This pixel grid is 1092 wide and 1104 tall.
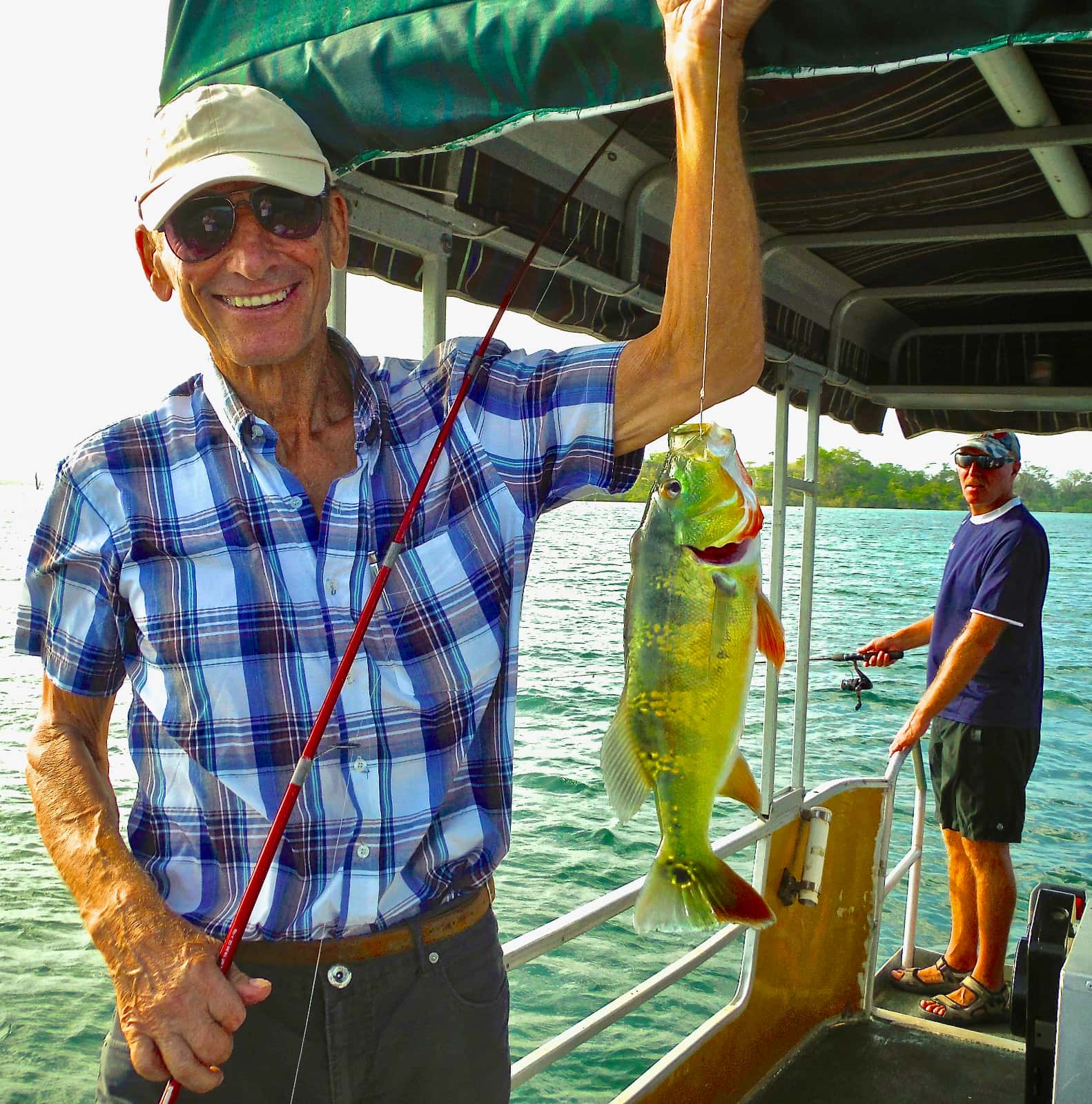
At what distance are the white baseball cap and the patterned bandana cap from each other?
14.7 ft

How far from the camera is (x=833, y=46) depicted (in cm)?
155

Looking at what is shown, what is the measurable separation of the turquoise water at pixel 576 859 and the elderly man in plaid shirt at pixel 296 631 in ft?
0.88

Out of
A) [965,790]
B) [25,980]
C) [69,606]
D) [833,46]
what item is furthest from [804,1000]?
[25,980]

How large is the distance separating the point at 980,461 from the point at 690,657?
15.1 ft

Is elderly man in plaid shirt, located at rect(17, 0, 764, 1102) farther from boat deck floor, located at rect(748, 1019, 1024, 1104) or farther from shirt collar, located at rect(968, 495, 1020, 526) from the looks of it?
shirt collar, located at rect(968, 495, 1020, 526)

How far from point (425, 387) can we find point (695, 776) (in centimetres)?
95

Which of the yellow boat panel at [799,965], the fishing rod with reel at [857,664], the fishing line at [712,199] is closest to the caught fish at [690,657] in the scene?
the fishing line at [712,199]

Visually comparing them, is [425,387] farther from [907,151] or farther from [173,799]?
[907,151]

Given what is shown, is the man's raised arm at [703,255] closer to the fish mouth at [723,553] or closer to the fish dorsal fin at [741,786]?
the fish mouth at [723,553]

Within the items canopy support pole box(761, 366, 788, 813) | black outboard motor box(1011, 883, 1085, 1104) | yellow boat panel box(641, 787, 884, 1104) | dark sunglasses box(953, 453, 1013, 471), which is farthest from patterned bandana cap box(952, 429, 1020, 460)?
black outboard motor box(1011, 883, 1085, 1104)

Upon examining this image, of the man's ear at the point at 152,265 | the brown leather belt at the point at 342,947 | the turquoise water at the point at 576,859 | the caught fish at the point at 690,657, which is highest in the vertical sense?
the man's ear at the point at 152,265

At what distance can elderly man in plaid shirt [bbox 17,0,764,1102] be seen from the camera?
1.85 meters

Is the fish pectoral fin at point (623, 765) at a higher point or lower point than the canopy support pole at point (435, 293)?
lower

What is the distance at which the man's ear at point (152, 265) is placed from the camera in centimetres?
208
